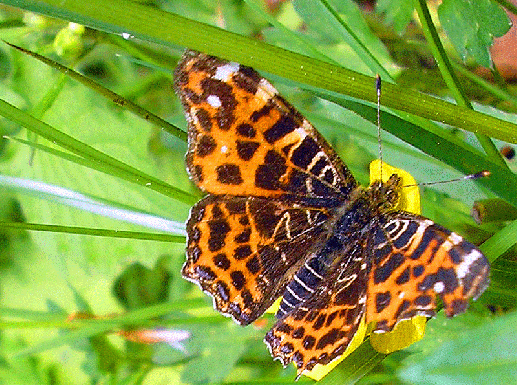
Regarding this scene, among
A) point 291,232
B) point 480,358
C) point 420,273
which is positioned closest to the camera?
point 480,358

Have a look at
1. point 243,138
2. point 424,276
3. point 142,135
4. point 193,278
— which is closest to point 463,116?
point 424,276

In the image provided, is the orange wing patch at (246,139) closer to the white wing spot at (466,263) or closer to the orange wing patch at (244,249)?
the orange wing patch at (244,249)

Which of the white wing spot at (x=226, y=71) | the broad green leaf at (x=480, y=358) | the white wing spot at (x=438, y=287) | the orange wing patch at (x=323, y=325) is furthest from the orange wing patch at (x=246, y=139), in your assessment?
the broad green leaf at (x=480, y=358)

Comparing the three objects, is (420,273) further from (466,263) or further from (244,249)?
(244,249)

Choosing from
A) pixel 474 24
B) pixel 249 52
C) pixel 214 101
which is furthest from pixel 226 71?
pixel 474 24

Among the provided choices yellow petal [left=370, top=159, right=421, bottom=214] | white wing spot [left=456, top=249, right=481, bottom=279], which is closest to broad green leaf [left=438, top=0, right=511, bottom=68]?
yellow petal [left=370, top=159, right=421, bottom=214]

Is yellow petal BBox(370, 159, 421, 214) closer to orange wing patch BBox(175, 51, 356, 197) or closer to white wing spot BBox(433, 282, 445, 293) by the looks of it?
orange wing patch BBox(175, 51, 356, 197)

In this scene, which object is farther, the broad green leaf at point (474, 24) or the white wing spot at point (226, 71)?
the broad green leaf at point (474, 24)

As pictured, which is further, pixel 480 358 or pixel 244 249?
pixel 244 249
